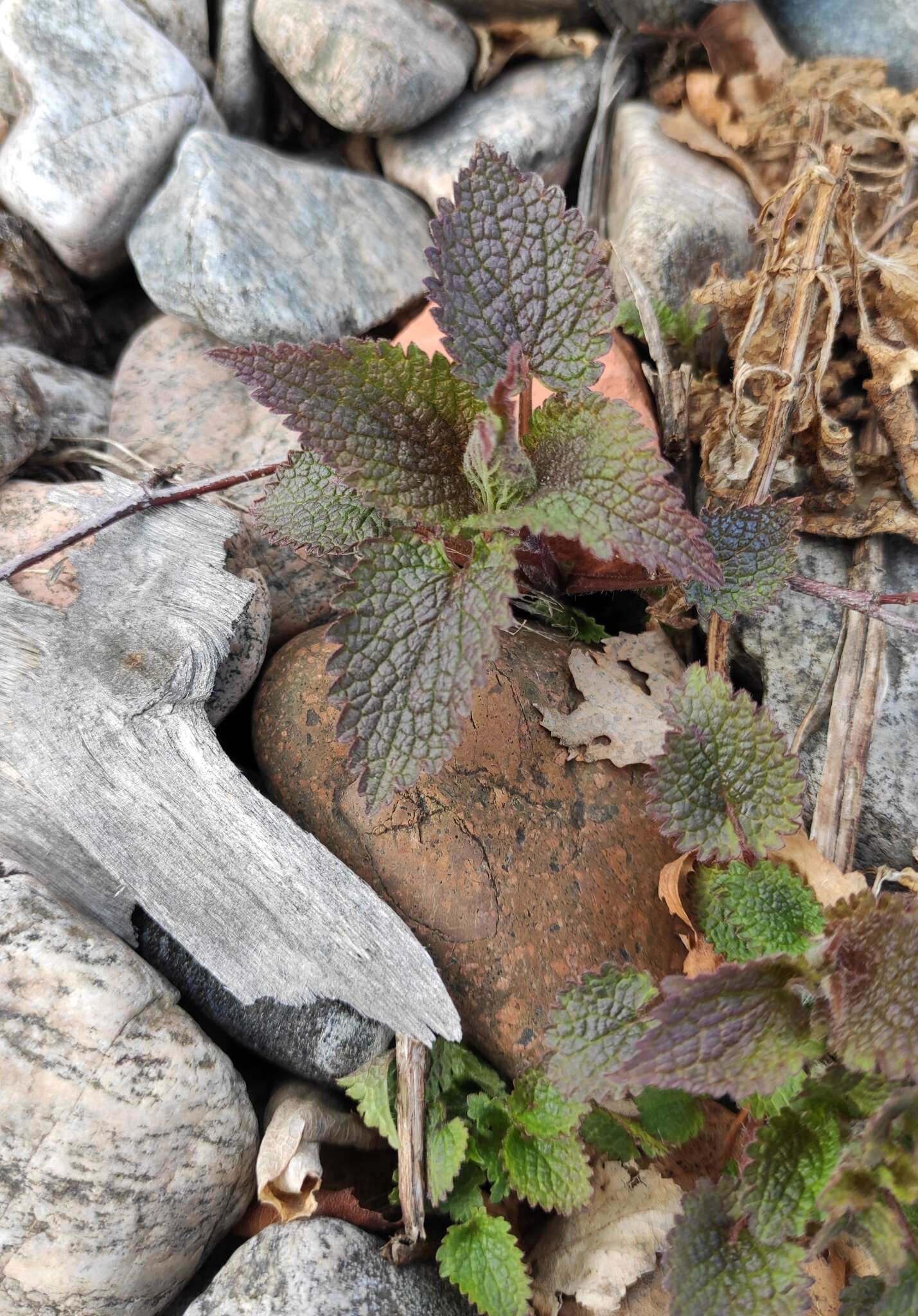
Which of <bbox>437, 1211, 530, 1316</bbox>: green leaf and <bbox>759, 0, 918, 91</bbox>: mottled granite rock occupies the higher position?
<bbox>759, 0, 918, 91</bbox>: mottled granite rock

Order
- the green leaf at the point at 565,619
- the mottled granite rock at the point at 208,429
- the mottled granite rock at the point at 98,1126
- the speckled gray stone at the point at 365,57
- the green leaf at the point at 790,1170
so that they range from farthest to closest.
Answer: the speckled gray stone at the point at 365,57
the mottled granite rock at the point at 208,429
the green leaf at the point at 565,619
the mottled granite rock at the point at 98,1126
the green leaf at the point at 790,1170

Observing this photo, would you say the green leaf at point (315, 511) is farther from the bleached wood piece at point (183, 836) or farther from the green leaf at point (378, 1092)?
the green leaf at point (378, 1092)

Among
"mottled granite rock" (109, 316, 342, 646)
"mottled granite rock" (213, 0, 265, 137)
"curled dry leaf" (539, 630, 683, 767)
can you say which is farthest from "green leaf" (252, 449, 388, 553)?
"mottled granite rock" (213, 0, 265, 137)

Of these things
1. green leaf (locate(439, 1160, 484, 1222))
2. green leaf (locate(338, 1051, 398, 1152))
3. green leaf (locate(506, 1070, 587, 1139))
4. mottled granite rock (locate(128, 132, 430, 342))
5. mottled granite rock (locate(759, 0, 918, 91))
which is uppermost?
mottled granite rock (locate(759, 0, 918, 91))

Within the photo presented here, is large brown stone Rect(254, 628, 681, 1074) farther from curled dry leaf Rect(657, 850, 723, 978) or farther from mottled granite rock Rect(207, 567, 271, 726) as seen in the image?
mottled granite rock Rect(207, 567, 271, 726)

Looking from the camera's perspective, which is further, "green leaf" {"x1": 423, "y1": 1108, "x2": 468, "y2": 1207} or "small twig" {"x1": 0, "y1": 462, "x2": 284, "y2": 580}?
"small twig" {"x1": 0, "y1": 462, "x2": 284, "y2": 580}

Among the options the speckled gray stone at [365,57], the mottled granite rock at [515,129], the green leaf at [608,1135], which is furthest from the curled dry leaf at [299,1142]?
the speckled gray stone at [365,57]
